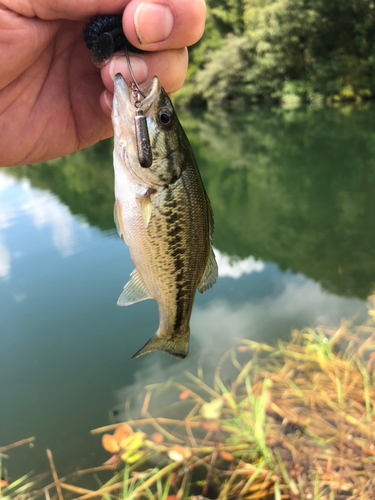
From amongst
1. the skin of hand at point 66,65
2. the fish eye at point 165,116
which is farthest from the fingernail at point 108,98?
the fish eye at point 165,116

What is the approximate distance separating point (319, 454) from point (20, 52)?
13.1 feet

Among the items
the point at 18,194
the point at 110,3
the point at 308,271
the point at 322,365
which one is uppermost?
the point at 110,3

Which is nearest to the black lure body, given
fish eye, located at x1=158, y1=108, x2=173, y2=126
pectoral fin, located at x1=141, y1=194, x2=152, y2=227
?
fish eye, located at x1=158, y1=108, x2=173, y2=126

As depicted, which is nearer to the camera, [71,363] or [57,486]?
[57,486]

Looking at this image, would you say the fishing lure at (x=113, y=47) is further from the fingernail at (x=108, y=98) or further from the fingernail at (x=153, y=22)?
the fingernail at (x=108, y=98)

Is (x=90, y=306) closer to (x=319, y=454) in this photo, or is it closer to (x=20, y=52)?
(x=319, y=454)

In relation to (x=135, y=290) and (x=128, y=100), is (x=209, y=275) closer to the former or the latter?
(x=135, y=290)

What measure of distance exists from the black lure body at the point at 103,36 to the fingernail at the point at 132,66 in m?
0.04

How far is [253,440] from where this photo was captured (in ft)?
12.2

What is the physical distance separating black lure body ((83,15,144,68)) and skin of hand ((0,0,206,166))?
0.04 meters

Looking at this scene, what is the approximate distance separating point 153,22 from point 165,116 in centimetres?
43

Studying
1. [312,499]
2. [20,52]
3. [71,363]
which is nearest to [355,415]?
[312,499]

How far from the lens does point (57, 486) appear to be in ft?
12.5

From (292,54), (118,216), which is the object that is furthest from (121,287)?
(292,54)
